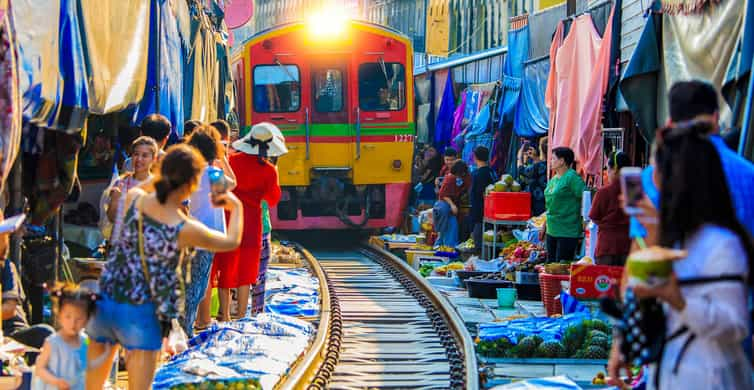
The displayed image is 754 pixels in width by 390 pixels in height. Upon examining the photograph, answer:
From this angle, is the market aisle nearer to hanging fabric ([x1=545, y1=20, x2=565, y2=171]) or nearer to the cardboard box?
the cardboard box

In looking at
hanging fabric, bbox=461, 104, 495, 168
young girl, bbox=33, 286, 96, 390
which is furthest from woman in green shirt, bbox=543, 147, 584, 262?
hanging fabric, bbox=461, 104, 495, 168

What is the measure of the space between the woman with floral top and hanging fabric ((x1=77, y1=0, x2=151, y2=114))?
314cm

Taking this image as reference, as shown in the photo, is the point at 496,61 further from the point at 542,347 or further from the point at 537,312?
the point at 542,347

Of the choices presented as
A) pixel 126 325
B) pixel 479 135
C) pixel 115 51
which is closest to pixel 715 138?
pixel 126 325

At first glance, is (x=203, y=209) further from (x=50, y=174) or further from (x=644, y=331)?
(x=644, y=331)

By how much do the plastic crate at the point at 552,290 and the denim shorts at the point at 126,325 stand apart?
558 cm

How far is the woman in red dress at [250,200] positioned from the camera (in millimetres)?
9461

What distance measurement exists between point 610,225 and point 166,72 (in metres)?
4.24

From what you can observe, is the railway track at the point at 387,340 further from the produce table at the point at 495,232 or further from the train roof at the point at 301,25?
the train roof at the point at 301,25

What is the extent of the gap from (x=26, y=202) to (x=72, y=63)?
3.23ft

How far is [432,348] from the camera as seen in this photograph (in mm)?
9914

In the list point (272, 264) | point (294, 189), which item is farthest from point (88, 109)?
point (294, 189)

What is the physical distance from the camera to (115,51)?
30.8 ft

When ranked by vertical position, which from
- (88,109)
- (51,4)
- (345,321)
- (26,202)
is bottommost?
(345,321)
